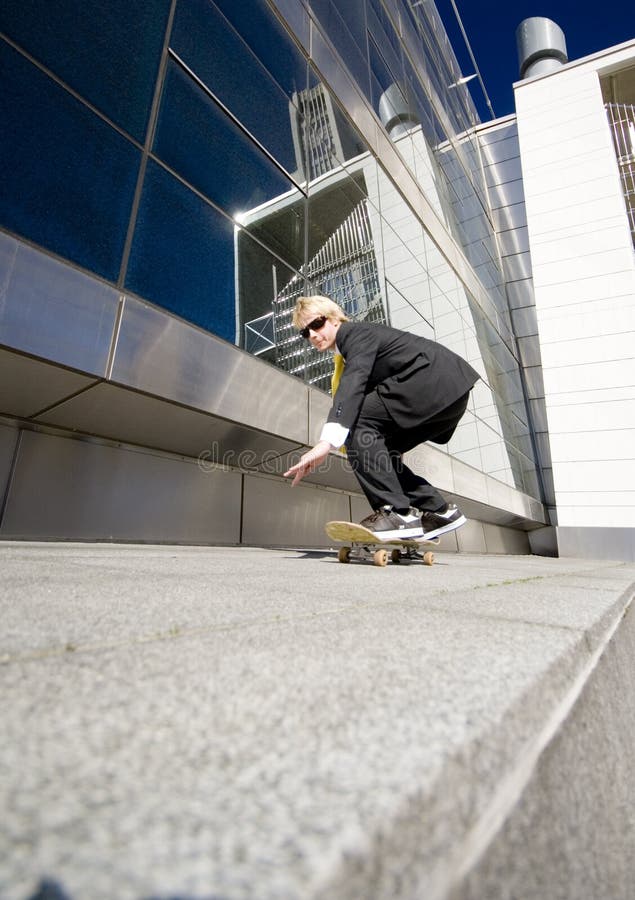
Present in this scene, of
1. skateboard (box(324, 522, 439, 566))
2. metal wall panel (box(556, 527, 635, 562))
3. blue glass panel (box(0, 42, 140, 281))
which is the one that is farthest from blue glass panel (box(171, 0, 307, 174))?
metal wall panel (box(556, 527, 635, 562))

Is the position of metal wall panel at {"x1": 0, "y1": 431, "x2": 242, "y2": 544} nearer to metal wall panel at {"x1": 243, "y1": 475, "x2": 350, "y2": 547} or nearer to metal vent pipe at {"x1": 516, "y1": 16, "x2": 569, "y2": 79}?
metal wall panel at {"x1": 243, "y1": 475, "x2": 350, "y2": 547}

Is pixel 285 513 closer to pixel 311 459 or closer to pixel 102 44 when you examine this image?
pixel 311 459

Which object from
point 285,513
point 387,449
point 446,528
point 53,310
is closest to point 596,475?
point 285,513

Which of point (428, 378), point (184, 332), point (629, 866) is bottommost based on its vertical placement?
point (629, 866)

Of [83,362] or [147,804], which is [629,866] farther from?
[83,362]

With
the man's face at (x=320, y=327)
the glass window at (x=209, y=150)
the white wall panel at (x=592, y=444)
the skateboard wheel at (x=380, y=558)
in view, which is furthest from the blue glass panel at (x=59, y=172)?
the white wall panel at (x=592, y=444)

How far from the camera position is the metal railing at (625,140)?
10.8 metres

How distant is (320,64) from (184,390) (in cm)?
472

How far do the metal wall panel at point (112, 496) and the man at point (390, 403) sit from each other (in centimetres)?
133

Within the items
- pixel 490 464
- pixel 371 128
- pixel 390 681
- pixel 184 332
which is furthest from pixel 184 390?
pixel 490 464

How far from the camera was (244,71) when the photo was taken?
12.8 ft

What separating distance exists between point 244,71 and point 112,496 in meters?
3.89

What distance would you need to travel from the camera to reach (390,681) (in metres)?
0.37

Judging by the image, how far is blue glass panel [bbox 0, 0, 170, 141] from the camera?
7.88 feet
